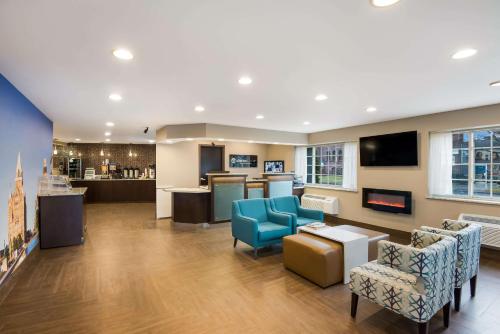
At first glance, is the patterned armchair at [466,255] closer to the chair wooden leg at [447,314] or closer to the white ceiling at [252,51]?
the chair wooden leg at [447,314]

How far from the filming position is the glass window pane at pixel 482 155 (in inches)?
178

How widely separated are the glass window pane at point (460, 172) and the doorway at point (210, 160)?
20.2 ft

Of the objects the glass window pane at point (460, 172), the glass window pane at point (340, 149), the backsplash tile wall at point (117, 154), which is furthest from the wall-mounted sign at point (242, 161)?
the glass window pane at point (460, 172)

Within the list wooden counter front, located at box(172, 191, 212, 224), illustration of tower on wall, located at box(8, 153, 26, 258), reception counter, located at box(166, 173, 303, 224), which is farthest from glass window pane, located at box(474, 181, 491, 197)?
illustration of tower on wall, located at box(8, 153, 26, 258)

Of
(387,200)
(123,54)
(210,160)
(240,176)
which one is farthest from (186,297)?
(210,160)

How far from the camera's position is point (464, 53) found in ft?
7.62

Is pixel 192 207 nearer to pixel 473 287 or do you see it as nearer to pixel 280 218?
pixel 280 218

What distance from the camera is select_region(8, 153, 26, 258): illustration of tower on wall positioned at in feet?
10.7

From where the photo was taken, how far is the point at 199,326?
93.8 inches

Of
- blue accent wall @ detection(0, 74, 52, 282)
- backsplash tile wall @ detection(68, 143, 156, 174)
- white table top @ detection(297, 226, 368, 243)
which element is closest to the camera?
blue accent wall @ detection(0, 74, 52, 282)

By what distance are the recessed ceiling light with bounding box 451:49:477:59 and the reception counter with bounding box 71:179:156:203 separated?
10143 millimetres

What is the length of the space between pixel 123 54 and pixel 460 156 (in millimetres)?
5931

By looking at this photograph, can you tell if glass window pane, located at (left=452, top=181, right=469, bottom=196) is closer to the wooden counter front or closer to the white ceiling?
the white ceiling

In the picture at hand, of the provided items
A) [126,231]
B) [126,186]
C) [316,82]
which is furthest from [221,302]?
[126,186]
